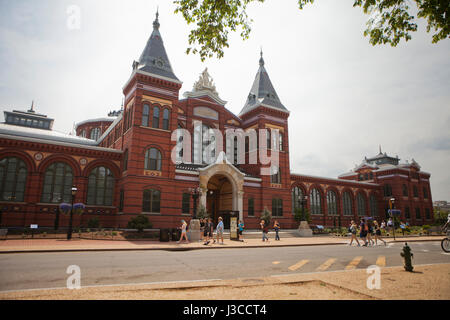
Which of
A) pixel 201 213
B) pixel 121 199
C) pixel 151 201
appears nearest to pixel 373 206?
pixel 201 213

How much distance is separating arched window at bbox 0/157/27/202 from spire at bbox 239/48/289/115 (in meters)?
25.2

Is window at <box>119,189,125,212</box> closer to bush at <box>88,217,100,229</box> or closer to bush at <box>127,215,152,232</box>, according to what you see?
bush at <box>88,217,100,229</box>

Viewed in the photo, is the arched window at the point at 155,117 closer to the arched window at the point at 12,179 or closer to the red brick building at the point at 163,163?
the red brick building at the point at 163,163

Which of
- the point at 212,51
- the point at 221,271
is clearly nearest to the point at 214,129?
the point at 212,51

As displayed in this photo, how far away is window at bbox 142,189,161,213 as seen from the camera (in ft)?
83.1

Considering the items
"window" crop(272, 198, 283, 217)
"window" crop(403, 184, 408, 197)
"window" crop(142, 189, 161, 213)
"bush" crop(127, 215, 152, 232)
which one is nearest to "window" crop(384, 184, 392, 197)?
"window" crop(403, 184, 408, 197)

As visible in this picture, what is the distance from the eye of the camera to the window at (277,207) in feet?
109

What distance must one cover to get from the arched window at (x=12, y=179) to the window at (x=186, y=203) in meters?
14.0

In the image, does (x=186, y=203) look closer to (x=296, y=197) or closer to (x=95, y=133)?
(x=296, y=197)

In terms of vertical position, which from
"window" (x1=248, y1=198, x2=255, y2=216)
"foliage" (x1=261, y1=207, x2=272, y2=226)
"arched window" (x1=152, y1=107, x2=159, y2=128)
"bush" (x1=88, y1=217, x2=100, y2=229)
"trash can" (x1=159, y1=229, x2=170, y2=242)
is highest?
"arched window" (x1=152, y1=107, x2=159, y2=128)

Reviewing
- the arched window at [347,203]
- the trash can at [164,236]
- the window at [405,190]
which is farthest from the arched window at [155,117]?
the window at [405,190]
